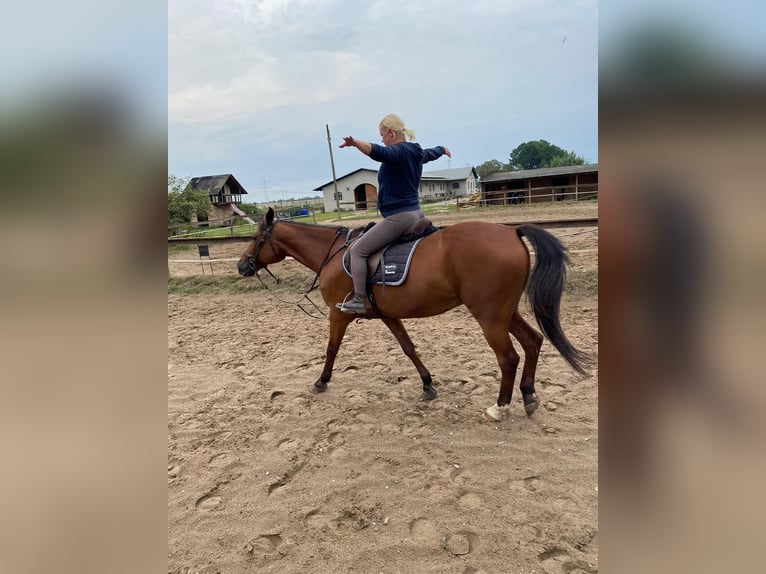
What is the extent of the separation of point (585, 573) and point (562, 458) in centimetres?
91

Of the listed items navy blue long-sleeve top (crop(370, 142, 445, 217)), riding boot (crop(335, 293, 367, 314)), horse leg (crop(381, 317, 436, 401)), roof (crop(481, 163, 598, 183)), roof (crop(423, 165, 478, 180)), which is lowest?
horse leg (crop(381, 317, 436, 401))

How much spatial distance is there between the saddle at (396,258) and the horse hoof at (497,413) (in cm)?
126

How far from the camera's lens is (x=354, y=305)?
3.71 meters

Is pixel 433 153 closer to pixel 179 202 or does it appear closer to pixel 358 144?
pixel 358 144

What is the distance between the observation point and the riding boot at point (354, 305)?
368 cm

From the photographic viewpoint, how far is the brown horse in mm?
3074

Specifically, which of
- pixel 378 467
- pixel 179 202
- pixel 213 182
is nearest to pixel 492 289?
pixel 378 467

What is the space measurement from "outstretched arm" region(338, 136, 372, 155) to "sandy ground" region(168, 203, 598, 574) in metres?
2.12

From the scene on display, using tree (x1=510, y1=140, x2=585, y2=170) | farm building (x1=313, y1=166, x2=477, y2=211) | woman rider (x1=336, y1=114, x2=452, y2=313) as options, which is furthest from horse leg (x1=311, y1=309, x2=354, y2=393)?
tree (x1=510, y1=140, x2=585, y2=170)

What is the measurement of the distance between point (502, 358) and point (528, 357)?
12.8 inches

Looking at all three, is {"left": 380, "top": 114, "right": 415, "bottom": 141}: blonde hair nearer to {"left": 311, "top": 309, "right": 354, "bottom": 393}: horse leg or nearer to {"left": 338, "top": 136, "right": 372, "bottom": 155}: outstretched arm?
{"left": 338, "top": 136, "right": 372, "bottom": 155}: outstretched arm

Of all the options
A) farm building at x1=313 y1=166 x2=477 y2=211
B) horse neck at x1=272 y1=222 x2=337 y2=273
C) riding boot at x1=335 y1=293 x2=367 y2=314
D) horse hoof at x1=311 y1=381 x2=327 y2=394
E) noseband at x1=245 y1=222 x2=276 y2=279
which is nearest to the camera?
riding boot at x1=335 y1=293 x2=367 y2=314
